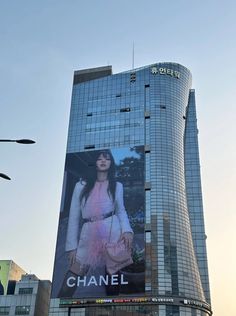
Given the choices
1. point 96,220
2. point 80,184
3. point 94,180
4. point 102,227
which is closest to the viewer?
point 102,227

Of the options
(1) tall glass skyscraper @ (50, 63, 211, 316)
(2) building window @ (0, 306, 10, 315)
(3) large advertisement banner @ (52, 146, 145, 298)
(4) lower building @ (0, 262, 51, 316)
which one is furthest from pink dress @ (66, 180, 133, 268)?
Answer: (2) building window @ (0, 306, 10, 315)

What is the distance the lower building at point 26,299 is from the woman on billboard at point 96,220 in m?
16.3

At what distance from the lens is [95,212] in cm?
13412

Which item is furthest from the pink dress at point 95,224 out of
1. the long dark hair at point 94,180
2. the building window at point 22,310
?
the building window at point 22,310

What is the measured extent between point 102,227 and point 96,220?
3.20 meters

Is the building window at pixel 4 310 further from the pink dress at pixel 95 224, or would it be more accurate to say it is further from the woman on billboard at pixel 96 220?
the pink dress at pixel 95 224

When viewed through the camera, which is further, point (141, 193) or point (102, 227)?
point (141, 193)

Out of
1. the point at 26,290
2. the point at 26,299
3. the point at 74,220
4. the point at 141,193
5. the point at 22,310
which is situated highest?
the point at 141,193

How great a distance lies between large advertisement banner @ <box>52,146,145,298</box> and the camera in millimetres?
123875

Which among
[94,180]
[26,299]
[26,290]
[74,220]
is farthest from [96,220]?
[26,299]

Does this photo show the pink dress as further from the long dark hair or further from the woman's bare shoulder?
the long dark hair

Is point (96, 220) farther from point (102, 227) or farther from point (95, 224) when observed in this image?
point (102, 227)

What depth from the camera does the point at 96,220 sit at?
133 meters

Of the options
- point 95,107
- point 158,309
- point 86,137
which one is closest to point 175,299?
point 158,309
